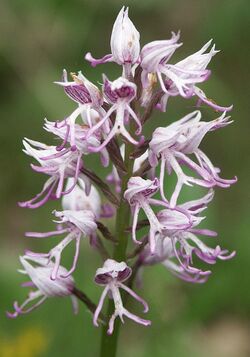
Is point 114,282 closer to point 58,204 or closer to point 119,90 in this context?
point 119,90

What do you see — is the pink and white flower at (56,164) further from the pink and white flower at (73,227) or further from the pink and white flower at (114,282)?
the pink and white flower at (114,282)

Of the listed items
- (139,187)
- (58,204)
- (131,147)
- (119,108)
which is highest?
(119,108)

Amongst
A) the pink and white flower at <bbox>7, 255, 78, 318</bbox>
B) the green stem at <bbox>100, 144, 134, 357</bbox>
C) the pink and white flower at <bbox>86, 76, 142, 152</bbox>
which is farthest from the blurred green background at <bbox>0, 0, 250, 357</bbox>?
the pink and white flower at <bbox>86, 76, 142, 152</bbox>

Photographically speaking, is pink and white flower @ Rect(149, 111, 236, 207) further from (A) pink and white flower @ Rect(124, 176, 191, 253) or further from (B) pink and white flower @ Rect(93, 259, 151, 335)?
(B) pink and white flower @ Rect(93, 259, 151, 335)

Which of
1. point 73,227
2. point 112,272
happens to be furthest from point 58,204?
point 112,272

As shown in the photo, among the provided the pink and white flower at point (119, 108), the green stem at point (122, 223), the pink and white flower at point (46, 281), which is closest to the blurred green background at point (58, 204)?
the pink and white flower at point (46, 281)
